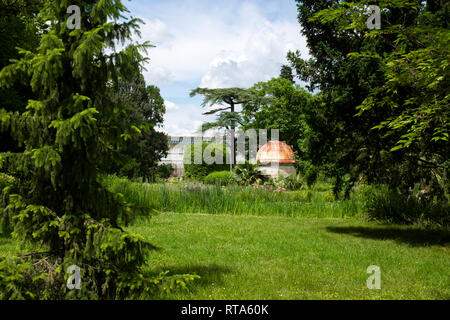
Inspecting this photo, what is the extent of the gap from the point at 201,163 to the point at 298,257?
53.5 feet

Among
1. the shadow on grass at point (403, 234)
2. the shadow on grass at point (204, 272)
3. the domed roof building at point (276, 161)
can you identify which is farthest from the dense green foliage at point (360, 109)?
the domed roof building at point (276, 161)

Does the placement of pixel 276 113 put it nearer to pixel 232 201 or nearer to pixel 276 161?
pixel 276 161

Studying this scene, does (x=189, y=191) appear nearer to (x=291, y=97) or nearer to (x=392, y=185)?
(x=291, y=97)

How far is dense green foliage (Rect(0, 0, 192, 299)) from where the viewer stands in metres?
3.64

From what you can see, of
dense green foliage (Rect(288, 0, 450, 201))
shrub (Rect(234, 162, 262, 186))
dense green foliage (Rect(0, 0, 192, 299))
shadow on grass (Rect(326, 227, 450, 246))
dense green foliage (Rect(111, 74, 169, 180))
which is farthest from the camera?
dense green foliage (Rect(111, 74, 169, 180))

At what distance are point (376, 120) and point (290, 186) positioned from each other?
34.9 feet

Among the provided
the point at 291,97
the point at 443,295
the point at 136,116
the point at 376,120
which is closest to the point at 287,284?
the point at 443,295

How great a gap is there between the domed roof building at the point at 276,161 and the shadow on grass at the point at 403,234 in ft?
42.6

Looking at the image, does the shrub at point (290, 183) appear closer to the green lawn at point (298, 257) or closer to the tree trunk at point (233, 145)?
the green lawn at point (298, 257)

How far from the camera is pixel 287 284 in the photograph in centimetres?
480

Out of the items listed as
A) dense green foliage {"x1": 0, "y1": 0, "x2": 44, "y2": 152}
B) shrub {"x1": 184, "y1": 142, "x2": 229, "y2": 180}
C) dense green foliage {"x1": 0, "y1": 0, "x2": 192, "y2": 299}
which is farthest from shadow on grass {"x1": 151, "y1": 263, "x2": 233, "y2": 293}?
shrub {"x1": 184, "y1": 142, "x2": 229, "y2": 180}

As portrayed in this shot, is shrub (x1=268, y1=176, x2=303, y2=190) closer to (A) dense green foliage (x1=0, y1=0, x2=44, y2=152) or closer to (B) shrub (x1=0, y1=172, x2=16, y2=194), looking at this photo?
(A) dense green foliage (x1=0, y1=0, x2=44, y2=152)

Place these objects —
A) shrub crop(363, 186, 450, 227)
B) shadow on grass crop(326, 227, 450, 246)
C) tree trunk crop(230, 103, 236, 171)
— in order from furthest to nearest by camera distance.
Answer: tree trunk crop(230, 103, 236, 171) < shrub crop(363, 186, 450, 227) < shadow on grass crop(326, 227, 450, 246)

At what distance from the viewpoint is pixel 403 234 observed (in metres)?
8.79
